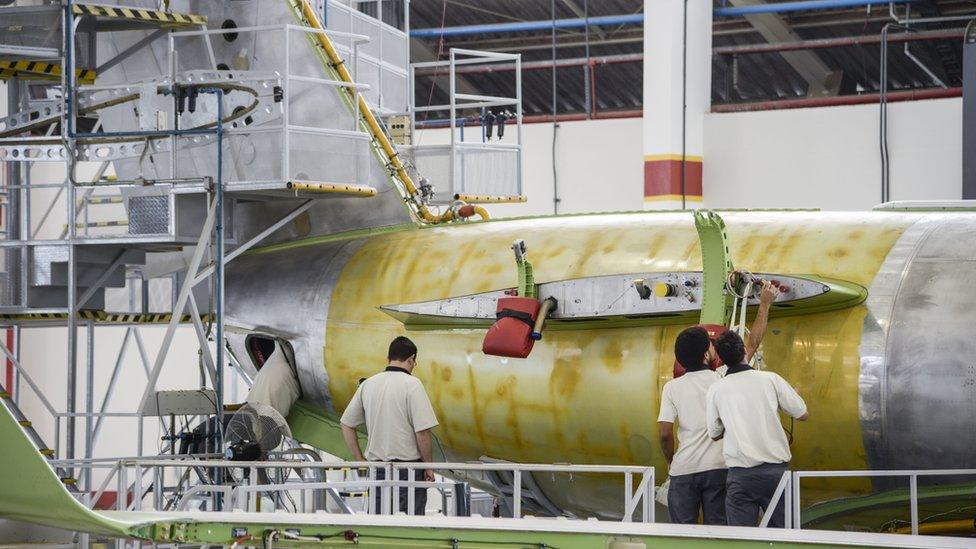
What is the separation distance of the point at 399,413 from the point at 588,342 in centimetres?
179

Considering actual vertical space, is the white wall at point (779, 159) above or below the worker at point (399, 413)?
above

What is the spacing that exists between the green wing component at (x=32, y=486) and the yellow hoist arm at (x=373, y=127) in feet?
26.3

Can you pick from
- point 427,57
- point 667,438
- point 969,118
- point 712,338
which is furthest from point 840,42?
point 667,438

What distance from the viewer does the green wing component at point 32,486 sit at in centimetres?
688

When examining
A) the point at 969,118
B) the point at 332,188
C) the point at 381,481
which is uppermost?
the point at 969,118

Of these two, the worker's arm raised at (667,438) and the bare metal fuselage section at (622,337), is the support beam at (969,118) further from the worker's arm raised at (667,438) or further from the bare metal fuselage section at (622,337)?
the worker's arm raised at (667,438)

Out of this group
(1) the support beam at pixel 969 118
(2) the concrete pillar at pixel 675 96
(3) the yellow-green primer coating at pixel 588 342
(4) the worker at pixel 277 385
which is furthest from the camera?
(2) the concrete pillar at pixel 675 96

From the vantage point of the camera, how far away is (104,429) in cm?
2805

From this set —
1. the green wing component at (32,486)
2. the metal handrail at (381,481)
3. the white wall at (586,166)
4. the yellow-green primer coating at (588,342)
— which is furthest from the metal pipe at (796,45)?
the green wing component at (32,486)

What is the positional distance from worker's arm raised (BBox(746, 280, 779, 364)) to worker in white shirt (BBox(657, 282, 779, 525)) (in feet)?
1.86

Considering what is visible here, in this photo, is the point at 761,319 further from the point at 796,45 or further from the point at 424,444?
the point at 796,45

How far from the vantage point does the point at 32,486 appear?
707 cm

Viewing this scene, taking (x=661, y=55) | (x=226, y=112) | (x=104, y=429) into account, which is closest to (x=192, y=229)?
(x=226, y=112)

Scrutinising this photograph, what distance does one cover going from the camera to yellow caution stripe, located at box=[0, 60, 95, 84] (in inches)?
575
